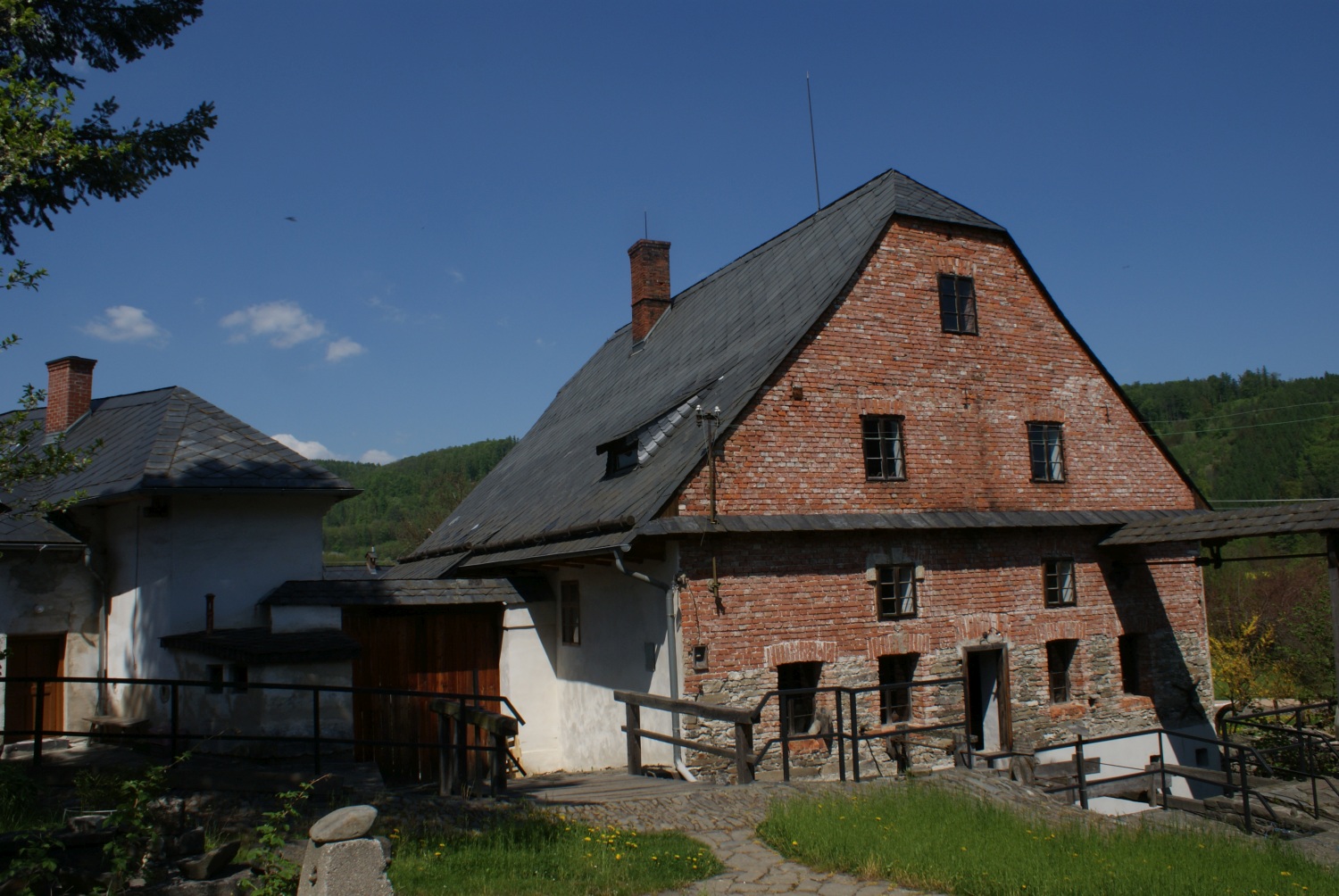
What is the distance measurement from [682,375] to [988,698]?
7.50 m

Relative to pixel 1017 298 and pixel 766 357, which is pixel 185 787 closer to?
pixel 766 357

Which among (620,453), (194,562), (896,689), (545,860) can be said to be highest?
(620,453)

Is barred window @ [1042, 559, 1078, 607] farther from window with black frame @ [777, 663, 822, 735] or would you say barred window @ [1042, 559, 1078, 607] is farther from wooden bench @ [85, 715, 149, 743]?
wooden bench @ [85, 715, 149, 743]

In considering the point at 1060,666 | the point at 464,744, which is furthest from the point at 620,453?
the point at 1060,666

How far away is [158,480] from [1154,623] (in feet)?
Answer: 49.3

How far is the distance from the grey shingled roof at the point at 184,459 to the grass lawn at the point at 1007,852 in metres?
7.96

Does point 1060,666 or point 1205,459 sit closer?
point 1060,666

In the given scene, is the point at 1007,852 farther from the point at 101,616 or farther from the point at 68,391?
the point at 68,391

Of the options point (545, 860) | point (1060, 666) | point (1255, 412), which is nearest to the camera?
point (545, 860)

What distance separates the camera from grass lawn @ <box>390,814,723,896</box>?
22.5 feet

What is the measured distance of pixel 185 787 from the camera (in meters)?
8.38

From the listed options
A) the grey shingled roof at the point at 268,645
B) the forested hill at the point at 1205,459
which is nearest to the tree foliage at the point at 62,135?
the grey shingled roof at the point at 268,645

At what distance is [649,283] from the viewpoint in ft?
78.6

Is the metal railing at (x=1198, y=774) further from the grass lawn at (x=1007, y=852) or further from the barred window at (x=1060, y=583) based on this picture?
the grass lawn at (x=1007, y=852)
